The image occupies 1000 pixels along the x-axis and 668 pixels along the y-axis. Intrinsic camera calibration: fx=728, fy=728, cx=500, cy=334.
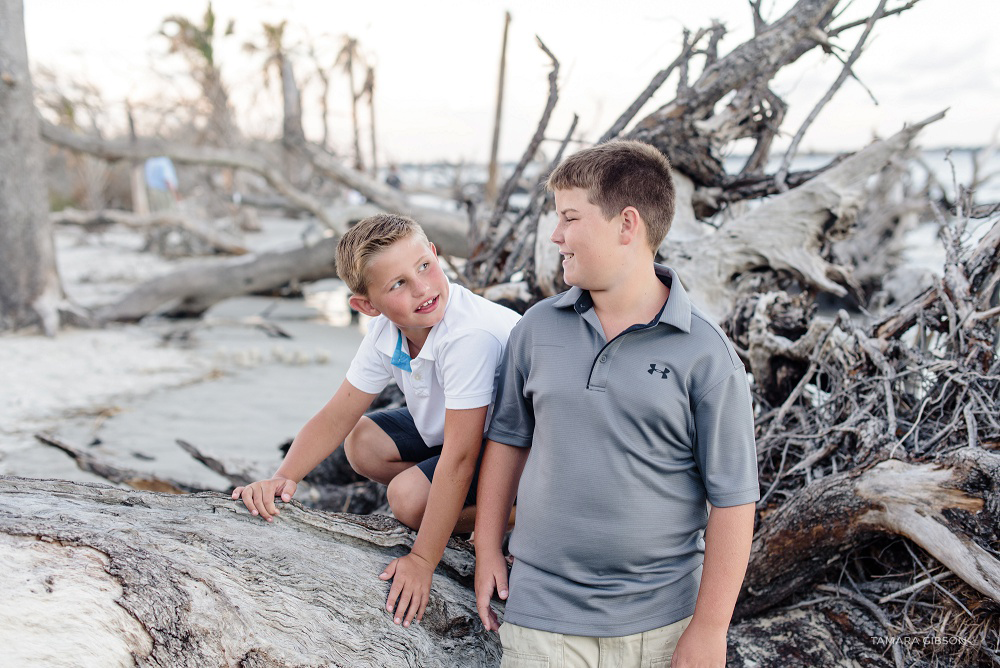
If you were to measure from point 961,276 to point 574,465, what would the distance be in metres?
1.82

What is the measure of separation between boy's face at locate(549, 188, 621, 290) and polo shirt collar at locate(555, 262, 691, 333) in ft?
0.25

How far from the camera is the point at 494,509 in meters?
1.83

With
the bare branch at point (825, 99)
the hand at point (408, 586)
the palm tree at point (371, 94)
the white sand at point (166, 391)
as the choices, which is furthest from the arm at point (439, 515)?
the palm tree at point (371, 94)

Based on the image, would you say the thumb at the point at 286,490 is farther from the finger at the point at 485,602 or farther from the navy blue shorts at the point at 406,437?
the finger at the point at 485,602

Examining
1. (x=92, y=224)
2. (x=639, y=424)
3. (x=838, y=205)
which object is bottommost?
(x=92, y=224)

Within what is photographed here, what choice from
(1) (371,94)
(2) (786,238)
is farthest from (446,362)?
(1) (371,94)

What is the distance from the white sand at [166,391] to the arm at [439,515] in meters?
1.65

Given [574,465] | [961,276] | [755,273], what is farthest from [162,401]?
[961,276]

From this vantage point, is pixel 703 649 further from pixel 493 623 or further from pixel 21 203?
pixel 21 203

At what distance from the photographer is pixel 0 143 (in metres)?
7.50

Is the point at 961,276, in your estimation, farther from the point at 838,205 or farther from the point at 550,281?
the point at 550,281

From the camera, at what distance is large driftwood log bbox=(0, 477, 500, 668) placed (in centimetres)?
133

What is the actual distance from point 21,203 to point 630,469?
8354mm

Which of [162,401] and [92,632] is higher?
[92,632]
